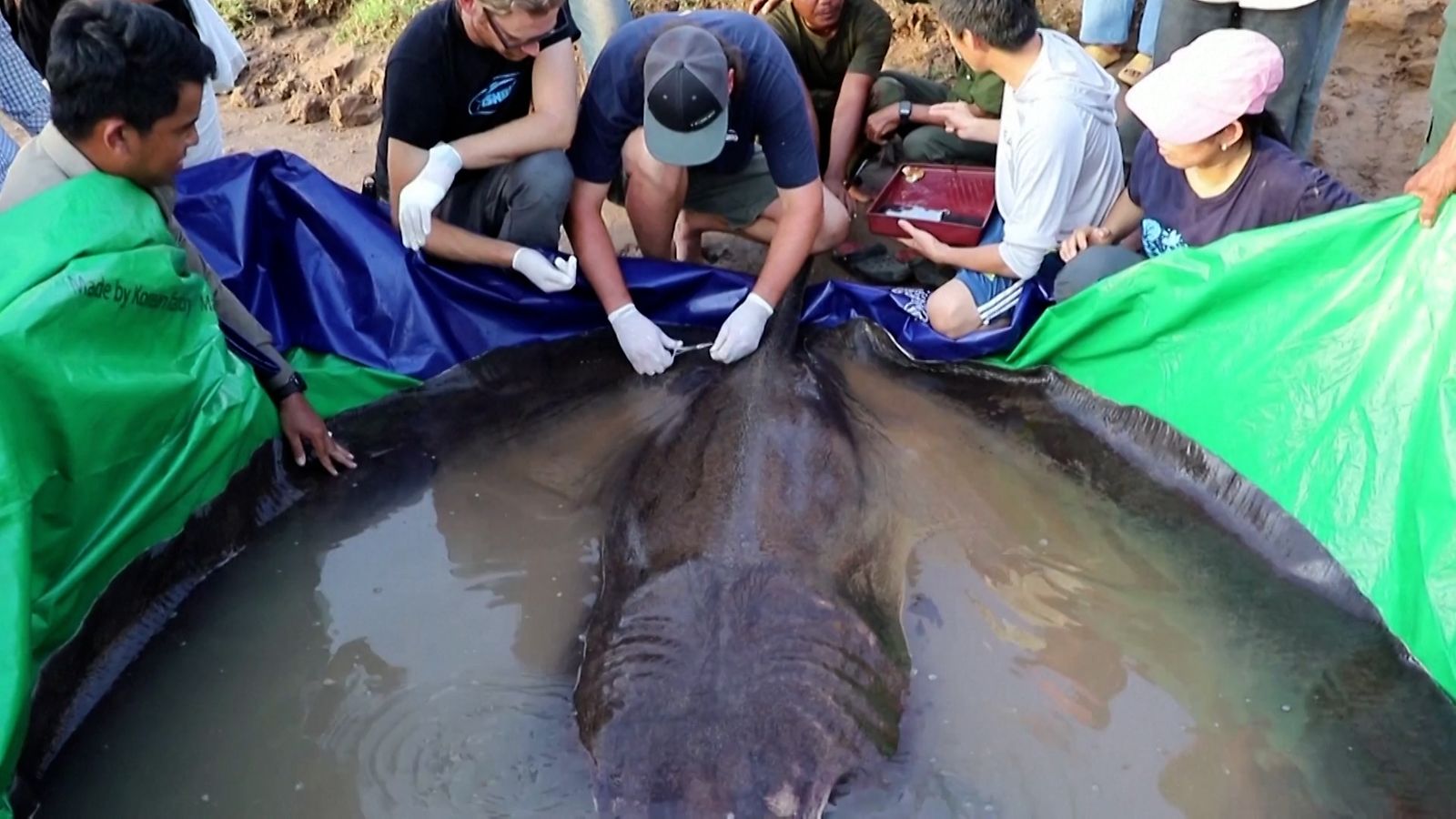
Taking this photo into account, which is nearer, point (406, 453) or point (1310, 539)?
point (1310, 539)

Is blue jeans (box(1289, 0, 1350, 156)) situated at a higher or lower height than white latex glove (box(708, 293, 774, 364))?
higher

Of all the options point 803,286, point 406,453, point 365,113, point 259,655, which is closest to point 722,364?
point 803,286

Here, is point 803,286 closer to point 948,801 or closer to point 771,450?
point 771,450

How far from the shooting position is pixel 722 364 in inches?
147

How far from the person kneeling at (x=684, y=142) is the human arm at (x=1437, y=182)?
5.89 feet

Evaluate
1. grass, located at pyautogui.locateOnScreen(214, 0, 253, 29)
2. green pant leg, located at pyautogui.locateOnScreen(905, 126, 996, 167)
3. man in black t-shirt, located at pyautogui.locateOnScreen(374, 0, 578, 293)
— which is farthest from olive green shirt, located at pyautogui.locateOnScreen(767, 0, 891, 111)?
grass, located at pyautogui.locateOnScreen(214, 0, 253, 29)

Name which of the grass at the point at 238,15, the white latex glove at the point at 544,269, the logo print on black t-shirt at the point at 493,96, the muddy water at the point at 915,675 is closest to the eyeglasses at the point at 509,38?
the logo print on black t-shirt at the point at 493,96

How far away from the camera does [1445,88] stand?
3762mm

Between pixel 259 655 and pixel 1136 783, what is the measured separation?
2127mm

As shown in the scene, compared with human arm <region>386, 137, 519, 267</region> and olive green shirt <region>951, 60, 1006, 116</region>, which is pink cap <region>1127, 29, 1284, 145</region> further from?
human arm <region>386, 137, 519, 267</region>

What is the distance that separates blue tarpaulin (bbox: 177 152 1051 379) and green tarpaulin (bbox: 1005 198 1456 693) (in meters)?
0.49

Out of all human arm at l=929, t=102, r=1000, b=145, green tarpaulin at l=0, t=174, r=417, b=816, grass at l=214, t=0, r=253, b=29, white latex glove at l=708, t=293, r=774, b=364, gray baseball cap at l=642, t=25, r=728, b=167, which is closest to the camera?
green tarpaulin at l=0, t=174, r=417, b=816

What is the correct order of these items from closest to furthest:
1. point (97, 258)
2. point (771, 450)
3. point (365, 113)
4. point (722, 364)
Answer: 1. point (97, 258)
2. point (771, 450)
3. point (722, 364)
4. point (365, 113)

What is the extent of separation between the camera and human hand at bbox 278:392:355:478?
10.7ft
